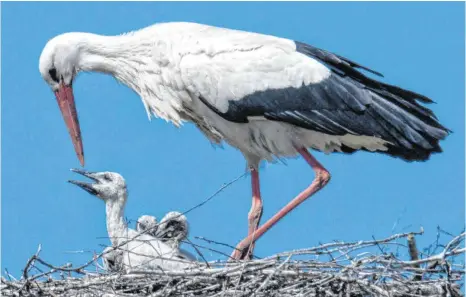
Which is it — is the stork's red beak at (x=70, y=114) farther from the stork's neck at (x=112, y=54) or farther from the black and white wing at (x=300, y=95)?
the black and white wing at (x=300, y=95)

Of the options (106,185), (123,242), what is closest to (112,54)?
(106,185)

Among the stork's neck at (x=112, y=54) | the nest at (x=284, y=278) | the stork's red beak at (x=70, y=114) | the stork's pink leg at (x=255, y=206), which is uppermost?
the stork's neck at (x=112, y=54)

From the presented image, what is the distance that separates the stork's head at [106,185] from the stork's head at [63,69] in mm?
250

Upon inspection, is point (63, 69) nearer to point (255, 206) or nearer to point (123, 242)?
point (255, 206)

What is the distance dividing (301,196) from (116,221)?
1079 mm

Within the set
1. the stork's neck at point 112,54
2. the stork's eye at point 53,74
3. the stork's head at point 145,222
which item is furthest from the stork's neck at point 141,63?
the stork's head at point 145,222

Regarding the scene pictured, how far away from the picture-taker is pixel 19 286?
859 centimetres

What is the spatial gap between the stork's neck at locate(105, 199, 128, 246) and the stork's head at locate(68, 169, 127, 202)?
36mm

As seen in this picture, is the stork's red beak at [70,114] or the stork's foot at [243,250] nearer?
the stork's foot at [243,250]

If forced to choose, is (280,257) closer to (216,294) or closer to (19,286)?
(216,294)

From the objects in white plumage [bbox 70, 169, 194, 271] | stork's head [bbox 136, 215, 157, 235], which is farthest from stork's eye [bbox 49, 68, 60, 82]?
stork's head [bbox 136, 215, 157, 235]

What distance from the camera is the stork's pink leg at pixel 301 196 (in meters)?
9.91

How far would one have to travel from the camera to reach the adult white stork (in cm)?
977

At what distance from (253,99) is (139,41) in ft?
2.49
